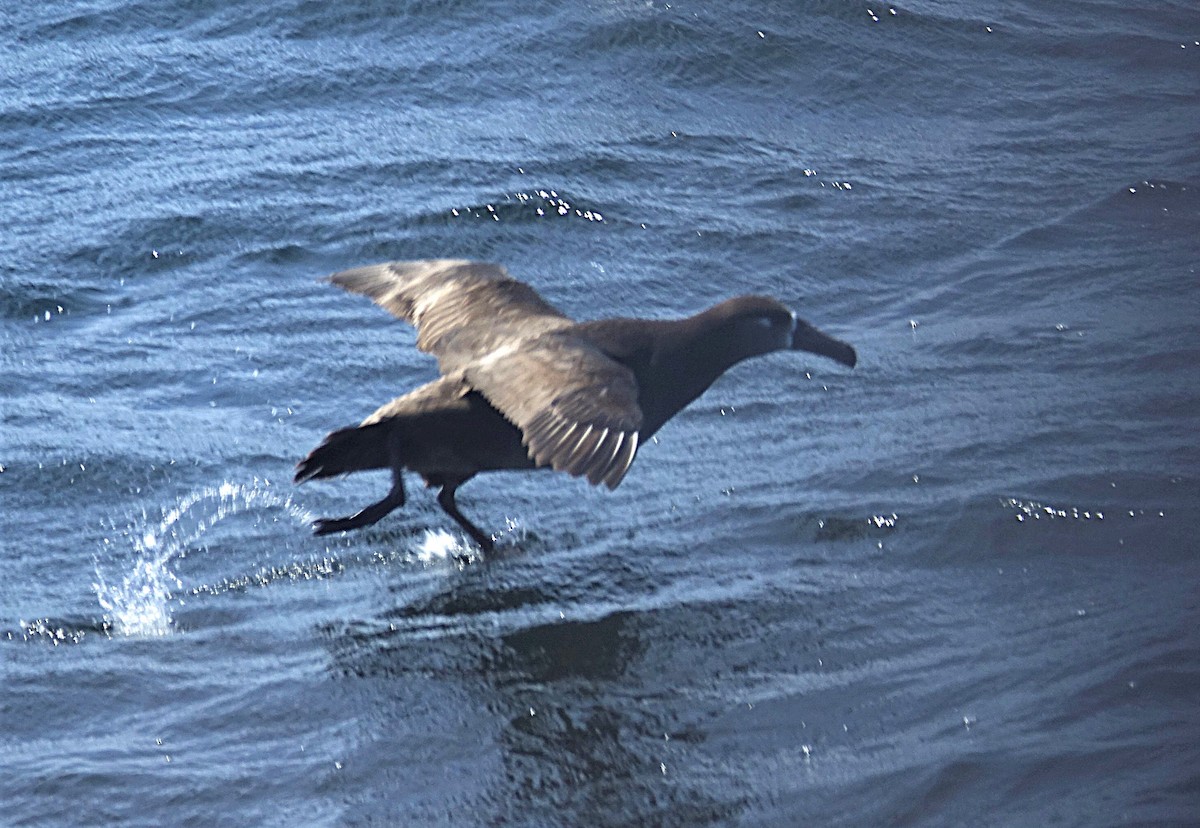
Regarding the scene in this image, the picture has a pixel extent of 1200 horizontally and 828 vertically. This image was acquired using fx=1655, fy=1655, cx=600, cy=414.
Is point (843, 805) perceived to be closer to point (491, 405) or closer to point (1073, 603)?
point (1073, 603)

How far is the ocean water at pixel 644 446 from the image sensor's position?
549 cm

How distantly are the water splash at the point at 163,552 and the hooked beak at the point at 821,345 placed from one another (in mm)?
2392

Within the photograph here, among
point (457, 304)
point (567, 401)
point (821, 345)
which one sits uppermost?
point (567, 401)

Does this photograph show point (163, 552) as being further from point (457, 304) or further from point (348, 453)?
point (457, 304)

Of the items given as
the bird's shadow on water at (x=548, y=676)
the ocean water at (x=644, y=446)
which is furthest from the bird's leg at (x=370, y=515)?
the bird's shadow on water at (x=548, y=676)

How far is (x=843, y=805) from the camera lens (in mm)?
5082

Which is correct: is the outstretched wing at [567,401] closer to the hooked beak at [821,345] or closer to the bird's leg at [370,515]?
the bird's leg at [370,515]

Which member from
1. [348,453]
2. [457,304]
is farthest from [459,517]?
[457,304]

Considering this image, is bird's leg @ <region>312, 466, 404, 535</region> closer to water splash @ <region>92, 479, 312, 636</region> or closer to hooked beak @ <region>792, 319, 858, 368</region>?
water splash @ <region>92, 479, 312, 636</region>

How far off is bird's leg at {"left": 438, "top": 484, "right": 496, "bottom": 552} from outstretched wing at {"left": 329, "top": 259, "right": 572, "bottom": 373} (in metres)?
0.53

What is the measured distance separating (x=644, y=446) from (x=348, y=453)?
1649 millimetres

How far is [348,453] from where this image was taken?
6852 mm

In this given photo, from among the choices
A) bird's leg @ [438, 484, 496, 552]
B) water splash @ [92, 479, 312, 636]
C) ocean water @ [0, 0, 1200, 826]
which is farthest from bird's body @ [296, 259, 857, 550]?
water splash @ [92, 479, 312, 636]

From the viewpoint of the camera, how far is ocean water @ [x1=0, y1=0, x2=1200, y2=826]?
5488 mm
